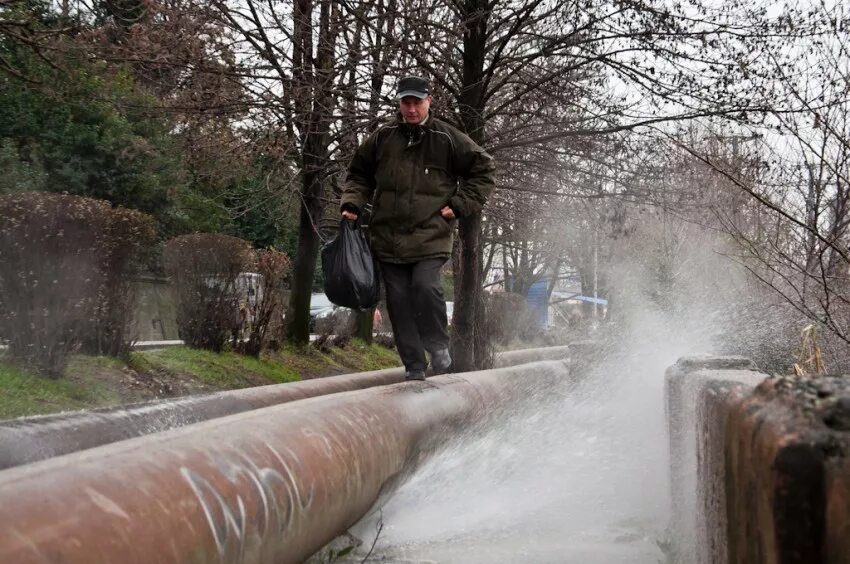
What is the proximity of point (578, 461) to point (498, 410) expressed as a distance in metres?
0.72

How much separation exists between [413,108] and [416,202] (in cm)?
56

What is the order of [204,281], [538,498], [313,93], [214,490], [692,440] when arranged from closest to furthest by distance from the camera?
[214,490] < [692,440] < [538,498] < [313,93] < [204,281]

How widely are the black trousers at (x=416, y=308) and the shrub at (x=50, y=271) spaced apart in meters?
3.09

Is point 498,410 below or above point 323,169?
below

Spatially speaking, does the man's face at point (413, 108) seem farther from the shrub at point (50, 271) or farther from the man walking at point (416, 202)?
the shrub at point (50, 271)

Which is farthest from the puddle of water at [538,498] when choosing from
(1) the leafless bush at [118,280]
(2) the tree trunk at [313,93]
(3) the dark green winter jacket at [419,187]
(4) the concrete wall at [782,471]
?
(2) the tree trunk at [313,93]

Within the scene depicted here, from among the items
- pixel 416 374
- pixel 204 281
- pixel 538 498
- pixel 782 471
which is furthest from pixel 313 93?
pixel 782 471

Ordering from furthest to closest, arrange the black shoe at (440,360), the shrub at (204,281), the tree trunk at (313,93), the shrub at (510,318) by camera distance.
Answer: the shrub at (510,318) → the shrub at (204,281) → the tree trunk at (313,93) → the black shoe at (440,360)

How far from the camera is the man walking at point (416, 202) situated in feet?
17.6

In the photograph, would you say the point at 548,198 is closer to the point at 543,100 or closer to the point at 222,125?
the point at 543,100

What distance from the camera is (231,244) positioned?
10.5 meters

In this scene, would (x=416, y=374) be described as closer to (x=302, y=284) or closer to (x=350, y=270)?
(x=350, y=270)

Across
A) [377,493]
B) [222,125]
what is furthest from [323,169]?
[377,493]

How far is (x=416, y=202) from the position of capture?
17.6ft
